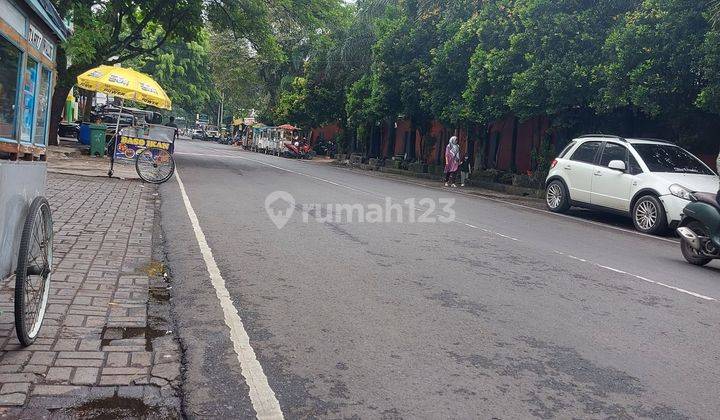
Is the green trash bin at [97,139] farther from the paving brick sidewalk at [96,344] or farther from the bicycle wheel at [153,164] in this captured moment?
the paving brick sidewalk at [96,344]

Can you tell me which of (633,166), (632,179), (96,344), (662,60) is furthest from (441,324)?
(662,60)

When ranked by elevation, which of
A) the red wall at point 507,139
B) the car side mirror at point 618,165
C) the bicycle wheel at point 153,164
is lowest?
the bicycle wheel at point 153,164

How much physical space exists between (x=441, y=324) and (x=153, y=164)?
1187 cm

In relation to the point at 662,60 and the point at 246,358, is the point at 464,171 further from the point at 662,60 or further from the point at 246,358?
the point at 246,358

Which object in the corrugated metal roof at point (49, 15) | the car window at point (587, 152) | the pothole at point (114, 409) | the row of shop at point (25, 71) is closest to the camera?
the pothole at point (114, 409)

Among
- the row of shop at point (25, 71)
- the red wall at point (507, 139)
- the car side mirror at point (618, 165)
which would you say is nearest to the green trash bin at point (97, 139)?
the red wall at point (507, 139)

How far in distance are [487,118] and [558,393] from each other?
68.0 ft

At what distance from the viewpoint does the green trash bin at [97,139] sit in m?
22.6

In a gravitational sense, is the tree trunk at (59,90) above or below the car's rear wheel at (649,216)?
above

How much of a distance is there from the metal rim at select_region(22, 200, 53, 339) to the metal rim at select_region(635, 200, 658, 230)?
11.2 m

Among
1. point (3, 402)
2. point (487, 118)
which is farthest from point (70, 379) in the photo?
point (487, 118)

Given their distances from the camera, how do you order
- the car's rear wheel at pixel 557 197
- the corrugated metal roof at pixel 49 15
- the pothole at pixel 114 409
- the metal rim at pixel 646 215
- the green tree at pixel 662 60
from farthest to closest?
the car's rear wheel at pixel 557 197 → the green tree at pixel 662 60 → the metal rim at pixel 646 215 → the corrugated metal roof at pixel 49 15 → the pothole at pixel 114 409

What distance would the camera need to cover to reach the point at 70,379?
3836 millimetres

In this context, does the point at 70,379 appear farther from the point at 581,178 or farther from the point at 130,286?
the point at 581,178
